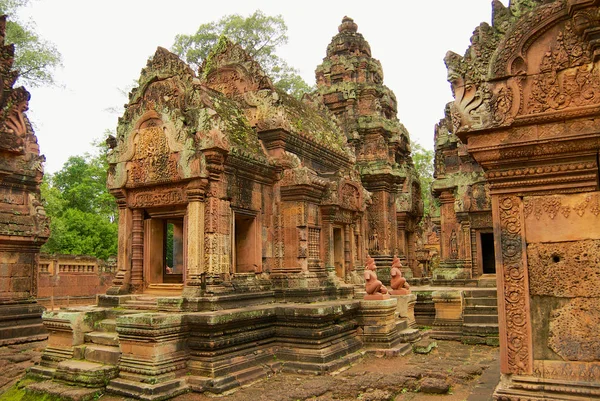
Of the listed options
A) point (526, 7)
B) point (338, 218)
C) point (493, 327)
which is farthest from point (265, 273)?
point (526, 7)

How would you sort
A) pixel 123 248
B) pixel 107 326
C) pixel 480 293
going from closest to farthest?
pixel 107 326, pixel 123 248, pixel 480 293

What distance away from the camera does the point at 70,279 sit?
18719 millimetres

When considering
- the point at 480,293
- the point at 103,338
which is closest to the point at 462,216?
the point at 480,293

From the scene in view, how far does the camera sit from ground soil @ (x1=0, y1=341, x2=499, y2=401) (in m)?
6.66

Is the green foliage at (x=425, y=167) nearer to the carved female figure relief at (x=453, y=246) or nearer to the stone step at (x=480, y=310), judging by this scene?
the carved female figure relief at (x=453, y=246)

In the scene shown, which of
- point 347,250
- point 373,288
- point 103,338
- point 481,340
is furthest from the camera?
point 347,250

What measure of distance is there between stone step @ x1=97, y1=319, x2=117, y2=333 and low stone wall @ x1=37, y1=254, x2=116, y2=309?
9.92m

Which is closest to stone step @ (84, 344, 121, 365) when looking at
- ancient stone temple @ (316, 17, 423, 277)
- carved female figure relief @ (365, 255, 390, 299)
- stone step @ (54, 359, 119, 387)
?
stone step @ (54, 359, 119, 387)

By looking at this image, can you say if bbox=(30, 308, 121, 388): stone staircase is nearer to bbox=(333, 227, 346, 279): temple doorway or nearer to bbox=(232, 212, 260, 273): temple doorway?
bbox=(232, 212, 260, 273): temple doorway

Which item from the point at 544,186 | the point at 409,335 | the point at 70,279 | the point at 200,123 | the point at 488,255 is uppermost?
the point at 200,123

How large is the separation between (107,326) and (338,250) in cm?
540

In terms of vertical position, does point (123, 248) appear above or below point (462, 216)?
below

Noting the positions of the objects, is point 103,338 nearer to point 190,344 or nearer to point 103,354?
point 103,354

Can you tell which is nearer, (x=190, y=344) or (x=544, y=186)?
(x=544, y=186)
